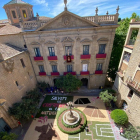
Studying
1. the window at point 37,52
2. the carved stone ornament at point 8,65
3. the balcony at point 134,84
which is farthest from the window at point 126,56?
the carved stone ornament at point 8,65

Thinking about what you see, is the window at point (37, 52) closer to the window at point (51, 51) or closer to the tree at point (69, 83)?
the window at point (51, 51)

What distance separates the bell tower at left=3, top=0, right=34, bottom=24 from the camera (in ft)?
77.1

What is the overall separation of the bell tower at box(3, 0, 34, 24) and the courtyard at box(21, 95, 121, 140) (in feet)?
80.9

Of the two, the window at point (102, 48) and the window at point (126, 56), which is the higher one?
the window at point (102, 48)

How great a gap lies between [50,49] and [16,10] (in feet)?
51.4

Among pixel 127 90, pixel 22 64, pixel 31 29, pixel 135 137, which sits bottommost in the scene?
pixel 135 137

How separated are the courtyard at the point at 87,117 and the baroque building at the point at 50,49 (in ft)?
15.5

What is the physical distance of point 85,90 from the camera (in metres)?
25.5

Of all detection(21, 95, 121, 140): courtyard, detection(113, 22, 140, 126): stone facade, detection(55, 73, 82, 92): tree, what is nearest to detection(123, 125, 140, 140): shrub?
detection(113, 22, 140, 126): stone facade

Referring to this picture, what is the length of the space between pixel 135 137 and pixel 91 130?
21.5 feet

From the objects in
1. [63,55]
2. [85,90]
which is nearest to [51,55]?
[63,55]

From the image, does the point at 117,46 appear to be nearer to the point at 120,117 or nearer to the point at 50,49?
the point at 120,117

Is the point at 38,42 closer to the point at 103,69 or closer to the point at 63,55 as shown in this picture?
the point at 63,55

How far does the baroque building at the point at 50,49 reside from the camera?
56.7ft
